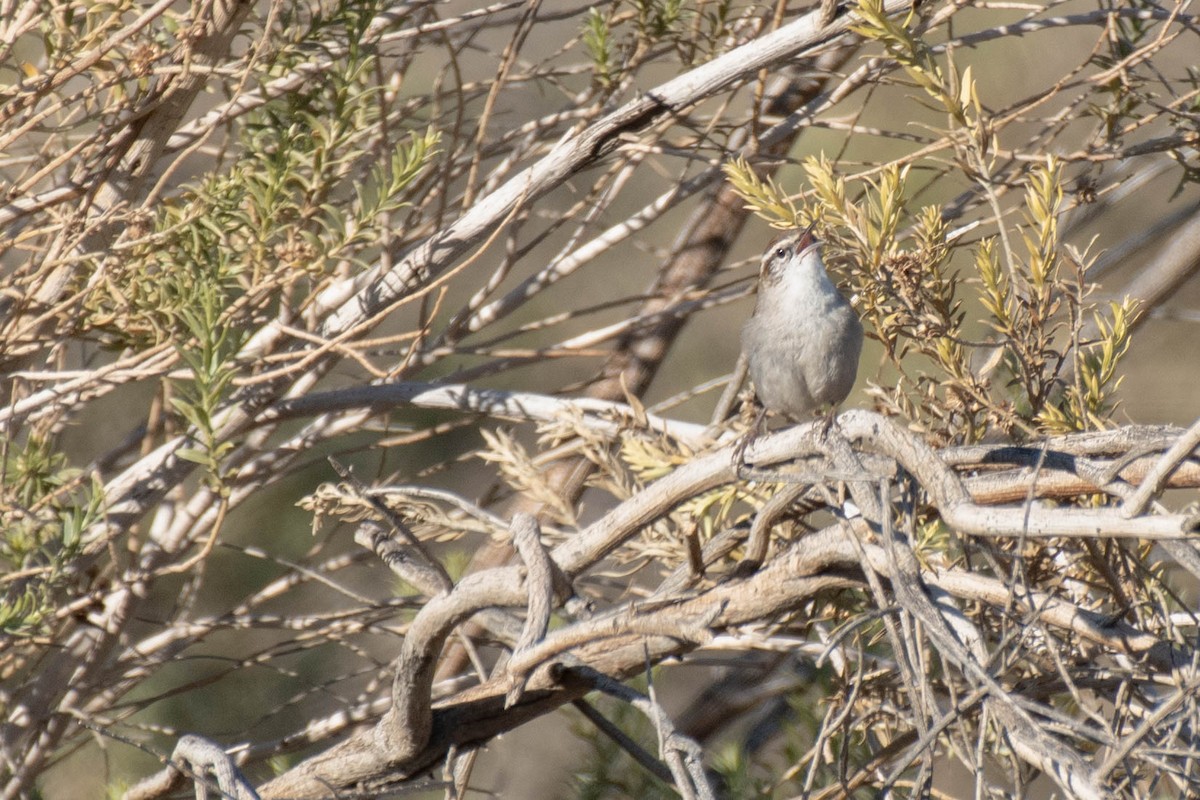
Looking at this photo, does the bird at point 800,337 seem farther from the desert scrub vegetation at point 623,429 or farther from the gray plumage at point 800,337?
the desert scrub vegetation at point 623,429

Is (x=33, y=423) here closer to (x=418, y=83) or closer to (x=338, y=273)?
(x=338, y=273)

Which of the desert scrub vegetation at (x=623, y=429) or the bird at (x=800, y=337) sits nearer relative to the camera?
the desert scrub vegetation at (x=623, y=429)

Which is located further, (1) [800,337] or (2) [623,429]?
(1) [800,337]

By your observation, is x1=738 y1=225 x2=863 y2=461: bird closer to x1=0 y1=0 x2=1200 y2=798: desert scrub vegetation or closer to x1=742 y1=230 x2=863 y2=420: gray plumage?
x1=742 y1=230 x2=863 y2=420: gray plumage

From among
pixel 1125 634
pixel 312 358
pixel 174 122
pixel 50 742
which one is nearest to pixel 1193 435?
pixel 1125 634

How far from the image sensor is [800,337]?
128 inches

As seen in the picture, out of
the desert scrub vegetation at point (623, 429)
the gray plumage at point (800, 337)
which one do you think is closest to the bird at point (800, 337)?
the gray plumage at point (800, 337)

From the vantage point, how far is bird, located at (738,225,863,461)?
321 centimetres

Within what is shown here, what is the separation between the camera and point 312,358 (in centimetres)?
221

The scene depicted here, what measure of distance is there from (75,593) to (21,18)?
4.42ft

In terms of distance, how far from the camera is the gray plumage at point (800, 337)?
321cm


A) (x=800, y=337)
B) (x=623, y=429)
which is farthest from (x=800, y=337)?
(x=623, y=429)

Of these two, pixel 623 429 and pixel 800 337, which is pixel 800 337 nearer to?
pixel 800 337

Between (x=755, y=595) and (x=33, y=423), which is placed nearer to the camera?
(x=755, y=595)
